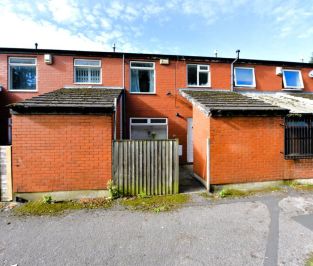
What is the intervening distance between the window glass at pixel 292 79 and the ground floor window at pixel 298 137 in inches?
221

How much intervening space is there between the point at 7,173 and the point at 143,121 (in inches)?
237

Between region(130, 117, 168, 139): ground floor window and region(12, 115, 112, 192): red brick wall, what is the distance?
14.4 ft

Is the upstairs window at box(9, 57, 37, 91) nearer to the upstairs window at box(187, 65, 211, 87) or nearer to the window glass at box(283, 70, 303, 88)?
the upstairs window at box(187, 65, 211, 87)

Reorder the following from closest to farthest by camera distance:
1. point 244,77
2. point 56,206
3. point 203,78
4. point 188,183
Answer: point 56,206
point 188,183
point 203,78
point 244,77

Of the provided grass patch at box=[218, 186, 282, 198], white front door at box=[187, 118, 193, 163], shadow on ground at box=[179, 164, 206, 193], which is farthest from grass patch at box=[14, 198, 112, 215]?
white front door at box=[187, 118, 193, 163]

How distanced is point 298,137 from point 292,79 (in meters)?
6.56

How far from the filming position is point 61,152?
5.80 m

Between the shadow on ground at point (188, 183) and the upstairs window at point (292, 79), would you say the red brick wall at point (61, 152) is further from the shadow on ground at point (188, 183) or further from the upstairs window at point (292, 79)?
the upstairs window at point (292, 79)

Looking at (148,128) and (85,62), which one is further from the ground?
(85,62)

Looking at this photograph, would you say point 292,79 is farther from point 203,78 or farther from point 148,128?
point 148,128

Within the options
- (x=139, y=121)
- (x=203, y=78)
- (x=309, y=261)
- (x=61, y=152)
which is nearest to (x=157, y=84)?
(x=139, y=121)

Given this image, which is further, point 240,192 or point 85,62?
point 85,62

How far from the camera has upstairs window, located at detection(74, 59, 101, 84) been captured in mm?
10039

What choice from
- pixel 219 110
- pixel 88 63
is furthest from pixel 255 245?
pixel 88 63
